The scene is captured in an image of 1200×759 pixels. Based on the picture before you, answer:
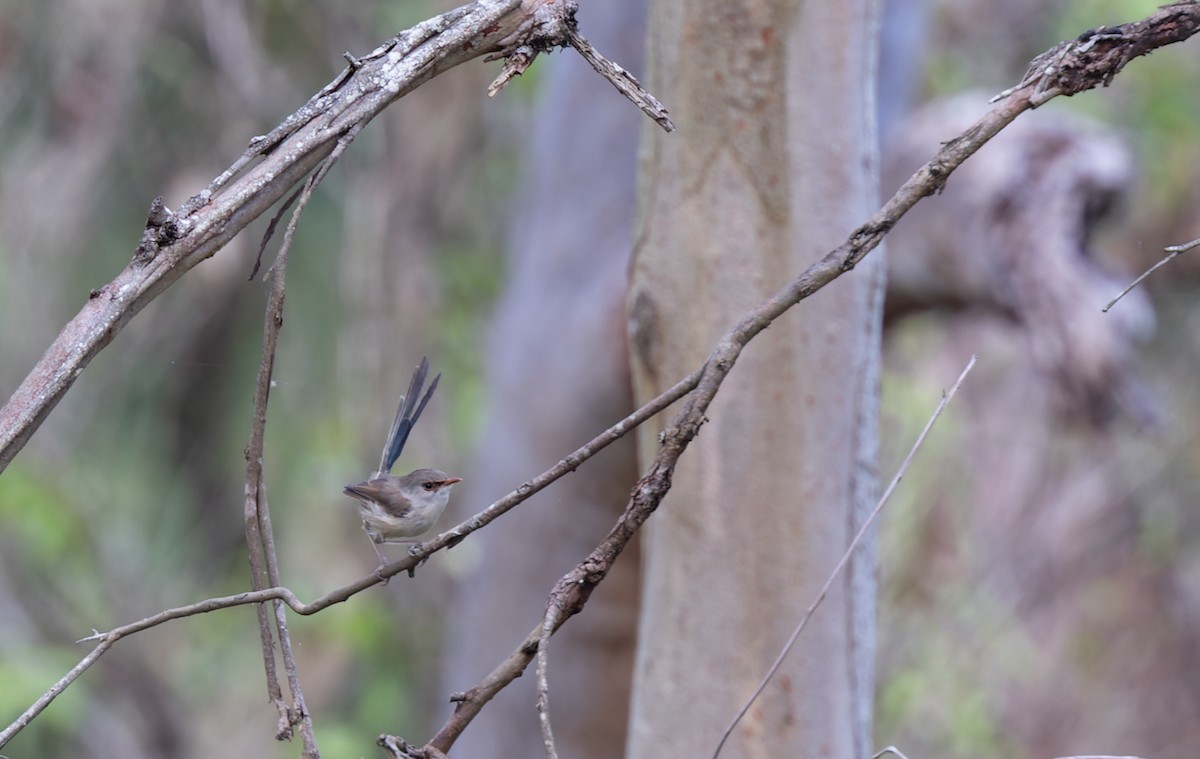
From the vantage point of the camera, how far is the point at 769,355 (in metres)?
1.42

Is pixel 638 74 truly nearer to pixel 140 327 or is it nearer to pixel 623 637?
pixel 623 637

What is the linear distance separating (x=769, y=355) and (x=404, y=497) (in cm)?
53

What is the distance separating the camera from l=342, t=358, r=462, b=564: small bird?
106 cm

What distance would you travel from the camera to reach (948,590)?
5.12 metres

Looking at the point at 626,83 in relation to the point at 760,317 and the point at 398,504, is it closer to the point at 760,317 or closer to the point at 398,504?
the point at 760,317

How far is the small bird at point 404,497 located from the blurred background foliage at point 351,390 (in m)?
2.67

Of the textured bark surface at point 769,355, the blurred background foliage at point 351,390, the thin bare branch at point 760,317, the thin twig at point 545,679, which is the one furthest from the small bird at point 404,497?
the blurred background foliage at point 351,390

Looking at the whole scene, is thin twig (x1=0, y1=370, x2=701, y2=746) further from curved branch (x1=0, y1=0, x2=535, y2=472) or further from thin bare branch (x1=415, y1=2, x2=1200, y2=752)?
curved branch (x1=0, y1=0, x2=535, y2=472)

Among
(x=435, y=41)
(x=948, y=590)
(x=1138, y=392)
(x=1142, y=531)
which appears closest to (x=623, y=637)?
(x=1138, y=392)

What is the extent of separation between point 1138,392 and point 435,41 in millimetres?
1617

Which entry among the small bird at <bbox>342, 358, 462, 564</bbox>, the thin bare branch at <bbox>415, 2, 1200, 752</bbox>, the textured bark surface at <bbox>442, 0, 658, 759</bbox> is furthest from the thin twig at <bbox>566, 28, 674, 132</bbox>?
the textured bark surface at <bbox>442, 0, 658, 759</bbox>

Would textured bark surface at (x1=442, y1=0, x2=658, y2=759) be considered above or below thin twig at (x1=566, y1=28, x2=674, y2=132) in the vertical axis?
above

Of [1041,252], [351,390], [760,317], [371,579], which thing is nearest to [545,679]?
[371,579]

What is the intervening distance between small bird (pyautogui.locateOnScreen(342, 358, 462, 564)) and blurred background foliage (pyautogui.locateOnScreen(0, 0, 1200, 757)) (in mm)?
2670
